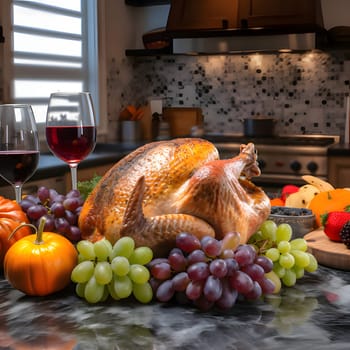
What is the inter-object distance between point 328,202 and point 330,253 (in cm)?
27

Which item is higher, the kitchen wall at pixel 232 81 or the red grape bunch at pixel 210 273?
the kitchen wall at pixel 232 81

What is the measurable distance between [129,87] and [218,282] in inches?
167

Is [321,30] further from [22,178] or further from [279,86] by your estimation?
[22,178]

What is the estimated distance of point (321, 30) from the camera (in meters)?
4.10

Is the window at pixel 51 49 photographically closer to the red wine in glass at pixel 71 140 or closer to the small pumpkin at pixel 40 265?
the red wine in glass at pixel 71 140

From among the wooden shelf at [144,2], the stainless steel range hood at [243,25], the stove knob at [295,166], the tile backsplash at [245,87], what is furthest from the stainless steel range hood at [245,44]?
the stove knob at [295,166]

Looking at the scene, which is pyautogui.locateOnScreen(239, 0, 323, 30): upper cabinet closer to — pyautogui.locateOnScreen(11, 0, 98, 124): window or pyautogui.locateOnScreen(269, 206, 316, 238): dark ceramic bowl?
pyautogui.locateOnScreen(11, 0, 98, 124): window

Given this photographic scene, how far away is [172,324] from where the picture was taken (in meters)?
0.78

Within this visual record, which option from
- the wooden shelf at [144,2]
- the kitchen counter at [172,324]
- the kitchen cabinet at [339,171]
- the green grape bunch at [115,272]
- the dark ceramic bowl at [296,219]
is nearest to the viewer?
the kitchen counter at [172,324]

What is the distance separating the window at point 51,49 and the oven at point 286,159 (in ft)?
3.78

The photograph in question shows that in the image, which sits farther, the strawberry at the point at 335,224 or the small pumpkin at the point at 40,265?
the strawberry at the point at 335,224

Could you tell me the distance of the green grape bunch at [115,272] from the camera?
0.84 meters

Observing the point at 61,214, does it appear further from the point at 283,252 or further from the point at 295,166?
the point at 295,166

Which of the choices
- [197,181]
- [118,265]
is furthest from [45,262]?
[197,181]
